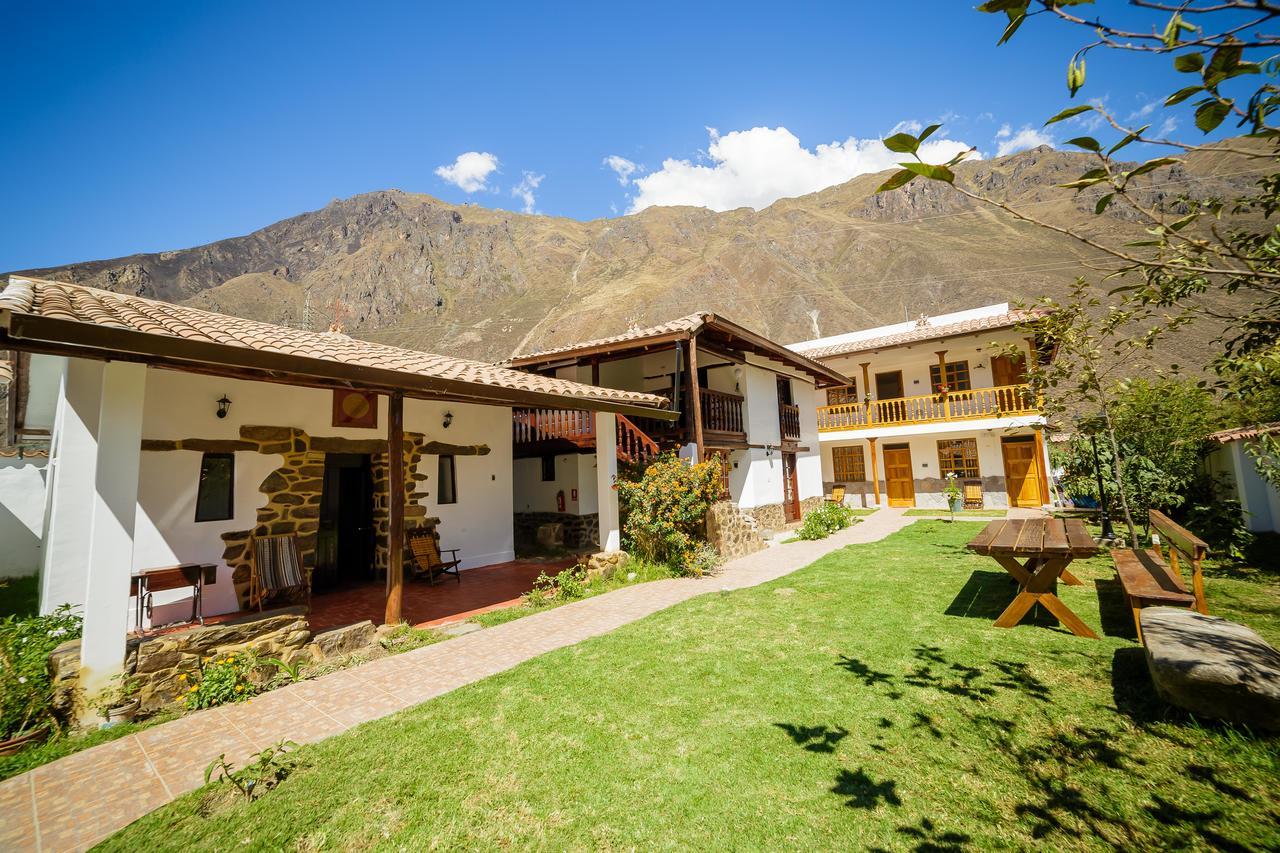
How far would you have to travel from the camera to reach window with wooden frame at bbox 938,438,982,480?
17750mm

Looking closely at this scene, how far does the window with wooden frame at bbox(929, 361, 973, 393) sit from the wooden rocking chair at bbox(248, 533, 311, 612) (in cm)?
1936

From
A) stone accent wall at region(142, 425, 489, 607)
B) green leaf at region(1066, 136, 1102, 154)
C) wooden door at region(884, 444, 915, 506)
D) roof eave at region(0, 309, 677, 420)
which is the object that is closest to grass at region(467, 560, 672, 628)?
roof eave at region(0, 309, 677, 420)

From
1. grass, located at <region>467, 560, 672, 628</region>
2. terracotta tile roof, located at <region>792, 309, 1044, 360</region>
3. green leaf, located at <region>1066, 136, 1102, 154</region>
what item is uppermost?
terracotta tile roof, located at <region>792, 309, 1044, 360</region>

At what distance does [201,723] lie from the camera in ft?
13.9

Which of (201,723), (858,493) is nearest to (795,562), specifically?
(201,723)

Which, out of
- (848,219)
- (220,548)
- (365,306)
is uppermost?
(848,219)

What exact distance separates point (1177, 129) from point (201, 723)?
6772mm

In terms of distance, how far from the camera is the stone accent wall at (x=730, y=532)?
10.2 m

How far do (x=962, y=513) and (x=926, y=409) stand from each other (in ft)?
12.3

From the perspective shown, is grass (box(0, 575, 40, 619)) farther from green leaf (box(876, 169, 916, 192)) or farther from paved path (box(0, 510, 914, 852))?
green leaf (box(876, 169, 916, 192))

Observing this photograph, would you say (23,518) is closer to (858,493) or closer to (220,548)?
(220,548)

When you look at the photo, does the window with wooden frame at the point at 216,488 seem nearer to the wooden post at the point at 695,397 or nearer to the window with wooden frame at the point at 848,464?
the wooden post at the point at 695,397

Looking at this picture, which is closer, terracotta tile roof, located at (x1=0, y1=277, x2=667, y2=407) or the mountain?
terracotta tile roof, located at (x1=0, y1=277, x2=667, y2=407)

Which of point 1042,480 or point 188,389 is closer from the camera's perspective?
point 188,389
